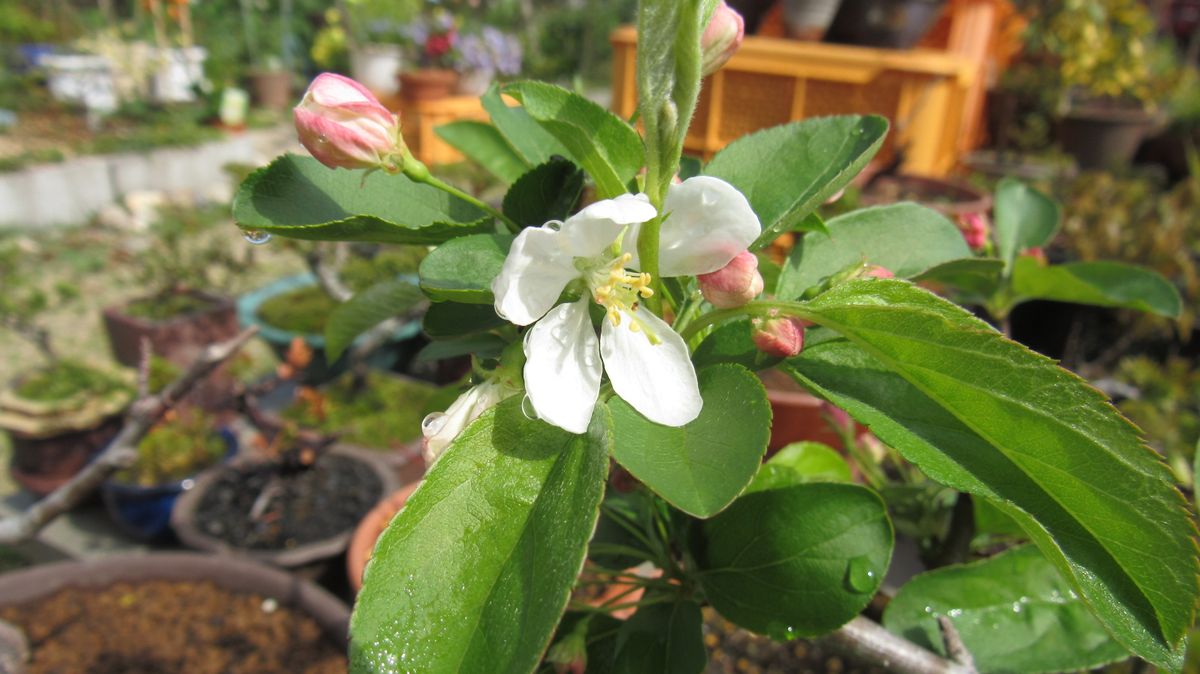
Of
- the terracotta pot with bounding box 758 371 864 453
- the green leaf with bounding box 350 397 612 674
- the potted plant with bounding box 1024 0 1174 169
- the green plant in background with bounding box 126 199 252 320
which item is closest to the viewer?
the green leaf with bounding box 350 397 612 674

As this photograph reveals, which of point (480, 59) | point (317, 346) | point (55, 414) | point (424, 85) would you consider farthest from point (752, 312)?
point (480, 59)

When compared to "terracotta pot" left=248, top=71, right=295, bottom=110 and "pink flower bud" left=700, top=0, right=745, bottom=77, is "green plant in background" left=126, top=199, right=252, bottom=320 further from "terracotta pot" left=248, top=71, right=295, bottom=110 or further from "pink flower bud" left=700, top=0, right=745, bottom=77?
"terracotta pot" left=248, top=71, right=295, bottom=110

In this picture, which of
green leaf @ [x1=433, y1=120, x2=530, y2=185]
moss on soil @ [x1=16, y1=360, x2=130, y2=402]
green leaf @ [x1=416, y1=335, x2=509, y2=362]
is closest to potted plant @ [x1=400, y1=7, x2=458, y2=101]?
moss on soil @ [x1=16, y1=360, x2=130, y2=402]

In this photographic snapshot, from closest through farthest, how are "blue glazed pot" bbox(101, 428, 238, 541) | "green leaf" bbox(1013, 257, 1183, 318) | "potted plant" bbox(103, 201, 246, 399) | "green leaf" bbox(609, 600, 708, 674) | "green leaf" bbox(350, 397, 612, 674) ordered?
1. "green leaf" bbox(350, 397, 612, 674)
2. "green leaf" bbox(609, 600, 708, 674)
3. "green leaf" bbox(1013, 257, 1183, 318)
4. "blue glazed pot" bbox(101, 428, 238, 541)
5. "potted plant" bbox(103, 201, 246, 399)

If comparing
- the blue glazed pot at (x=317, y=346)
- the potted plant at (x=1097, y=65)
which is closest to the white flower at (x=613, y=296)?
the blue glazed pot at (x=317, y=346)

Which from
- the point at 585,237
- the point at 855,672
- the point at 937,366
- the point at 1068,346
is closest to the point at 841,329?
the point at 937,366

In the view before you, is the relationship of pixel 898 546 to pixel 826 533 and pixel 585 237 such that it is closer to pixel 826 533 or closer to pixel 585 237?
pixel 826 533

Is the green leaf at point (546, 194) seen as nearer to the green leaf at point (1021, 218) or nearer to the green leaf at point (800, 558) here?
the green leaf at point (800, 558)
